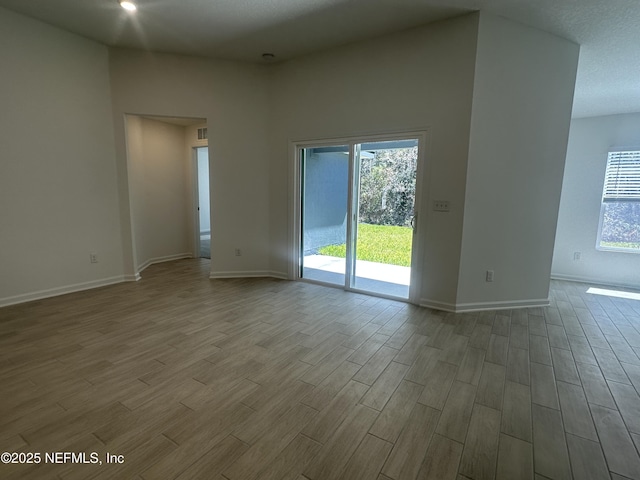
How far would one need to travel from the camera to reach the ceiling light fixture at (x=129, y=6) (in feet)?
9.87

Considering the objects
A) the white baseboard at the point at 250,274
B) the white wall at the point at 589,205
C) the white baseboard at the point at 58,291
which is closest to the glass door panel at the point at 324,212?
the white baseboard at the point at 250,274

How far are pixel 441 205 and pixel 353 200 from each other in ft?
3.64

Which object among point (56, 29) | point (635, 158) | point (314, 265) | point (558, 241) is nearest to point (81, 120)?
point (56, 29)

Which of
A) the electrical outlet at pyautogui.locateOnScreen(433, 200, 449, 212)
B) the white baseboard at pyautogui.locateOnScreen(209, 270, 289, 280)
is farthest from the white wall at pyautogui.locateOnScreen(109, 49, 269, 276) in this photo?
the electrical outlet at pyautogui.locateOnScreen(433, 200, 449, 212)

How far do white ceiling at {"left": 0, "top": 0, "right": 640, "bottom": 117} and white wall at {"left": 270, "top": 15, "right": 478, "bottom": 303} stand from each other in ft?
0.60

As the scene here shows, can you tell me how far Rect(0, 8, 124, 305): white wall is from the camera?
3.34 metres

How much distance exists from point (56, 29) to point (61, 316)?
327 cm

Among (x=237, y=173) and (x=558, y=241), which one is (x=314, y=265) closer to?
(x=237, y=173)

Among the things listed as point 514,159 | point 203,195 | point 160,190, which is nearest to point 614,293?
point 514,159

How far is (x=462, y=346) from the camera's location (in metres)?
2.68

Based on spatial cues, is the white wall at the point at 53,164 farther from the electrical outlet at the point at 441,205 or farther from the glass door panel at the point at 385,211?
the electrical outlet at the point at 441,205

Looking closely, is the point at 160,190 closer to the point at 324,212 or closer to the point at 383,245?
the point at 324,212

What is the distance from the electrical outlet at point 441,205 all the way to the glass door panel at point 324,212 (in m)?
1.13

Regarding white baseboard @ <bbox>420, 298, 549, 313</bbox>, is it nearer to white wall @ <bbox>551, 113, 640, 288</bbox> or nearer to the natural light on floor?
the natural light on floor
